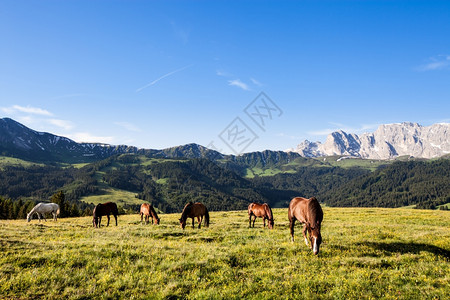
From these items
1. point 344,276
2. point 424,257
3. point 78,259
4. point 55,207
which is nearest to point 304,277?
point 344,276

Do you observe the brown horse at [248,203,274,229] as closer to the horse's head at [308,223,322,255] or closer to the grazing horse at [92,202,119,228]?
the horse's head at [308,223,322,255]

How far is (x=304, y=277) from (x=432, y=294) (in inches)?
190

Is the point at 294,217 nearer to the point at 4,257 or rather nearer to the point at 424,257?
the point at 424,257

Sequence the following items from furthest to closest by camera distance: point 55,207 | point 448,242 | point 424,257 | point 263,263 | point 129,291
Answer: point 55,207 → point 448,242 → point 424,257 → point 263,263 → point 129,291

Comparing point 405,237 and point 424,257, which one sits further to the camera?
point 405,237

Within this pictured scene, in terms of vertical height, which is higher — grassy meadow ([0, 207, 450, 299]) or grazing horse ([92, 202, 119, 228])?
grazing horse ([92, 202, 119, 228])

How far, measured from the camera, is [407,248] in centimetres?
1593

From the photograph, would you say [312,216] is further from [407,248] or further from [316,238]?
[407,248]

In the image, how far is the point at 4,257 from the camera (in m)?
11.7

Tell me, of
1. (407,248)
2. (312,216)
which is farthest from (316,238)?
(407,248)

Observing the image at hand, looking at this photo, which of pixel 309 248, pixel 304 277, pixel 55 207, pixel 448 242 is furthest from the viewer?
pixel 55 207

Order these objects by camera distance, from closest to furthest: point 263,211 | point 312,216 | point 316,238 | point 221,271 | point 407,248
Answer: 1. point 221,271
2. point 316,238
3. point 312,216
4. point 407,248
5. point 263,211

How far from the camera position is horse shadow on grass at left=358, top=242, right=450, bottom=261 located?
1511cm

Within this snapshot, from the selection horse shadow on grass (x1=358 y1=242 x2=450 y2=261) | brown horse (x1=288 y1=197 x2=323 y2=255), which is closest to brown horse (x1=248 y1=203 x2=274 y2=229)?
brown horse (x1=288 y1=197 x2=323 y2=255)
